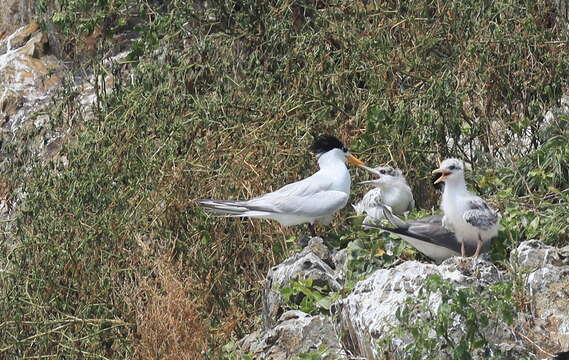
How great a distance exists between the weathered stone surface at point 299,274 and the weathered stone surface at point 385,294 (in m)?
0.73

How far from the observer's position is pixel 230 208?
8.02m

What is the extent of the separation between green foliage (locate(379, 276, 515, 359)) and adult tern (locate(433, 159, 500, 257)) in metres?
0.98

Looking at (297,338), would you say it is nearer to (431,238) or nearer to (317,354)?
(317,354)

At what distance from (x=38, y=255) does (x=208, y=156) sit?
1340 millimetres

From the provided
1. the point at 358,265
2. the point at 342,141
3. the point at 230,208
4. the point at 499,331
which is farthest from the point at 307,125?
the point at 499,331

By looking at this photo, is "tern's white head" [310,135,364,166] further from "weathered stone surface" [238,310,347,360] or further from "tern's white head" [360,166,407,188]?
"weathered stone surface" [238,310,347,360]

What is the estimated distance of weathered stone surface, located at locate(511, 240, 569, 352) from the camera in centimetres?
635

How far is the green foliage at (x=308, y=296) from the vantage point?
7145 mm

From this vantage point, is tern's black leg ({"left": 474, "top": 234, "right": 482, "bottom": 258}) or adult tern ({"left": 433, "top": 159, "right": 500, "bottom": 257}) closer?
tern's black leg ({"left": 474, "top": 234, "right": 482, "bottom": 258})

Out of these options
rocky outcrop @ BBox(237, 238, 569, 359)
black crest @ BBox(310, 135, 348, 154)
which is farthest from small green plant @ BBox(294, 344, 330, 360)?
black crest @ BBox(310, 135, 348, 154)

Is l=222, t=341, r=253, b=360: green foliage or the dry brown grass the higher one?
l=222, t=341, r=253, b=360: green foliage

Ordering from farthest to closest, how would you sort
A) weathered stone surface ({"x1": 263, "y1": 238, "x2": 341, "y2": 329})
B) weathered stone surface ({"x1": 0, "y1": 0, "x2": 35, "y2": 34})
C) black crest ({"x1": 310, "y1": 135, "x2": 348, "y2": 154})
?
weathered stone surface ({"x1": 0, "y1": 0, "x2": 35, "y2": 34}), black crest ({"x1": 310, "y1": 135, "x2": 348, "y2": 154}), weathered stone surface ({"x1": 263, "y1": 238, "x2": 341, "y2": 329})

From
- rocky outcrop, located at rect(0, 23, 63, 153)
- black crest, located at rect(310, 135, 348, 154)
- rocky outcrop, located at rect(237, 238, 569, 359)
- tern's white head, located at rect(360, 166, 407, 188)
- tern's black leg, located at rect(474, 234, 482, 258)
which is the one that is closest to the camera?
rocky outcrop, located at rect(237, 238, 569, 359)

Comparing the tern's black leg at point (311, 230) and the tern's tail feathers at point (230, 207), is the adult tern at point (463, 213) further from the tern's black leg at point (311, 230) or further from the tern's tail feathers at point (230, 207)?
the tern's tail feathers at point (230, 207)
